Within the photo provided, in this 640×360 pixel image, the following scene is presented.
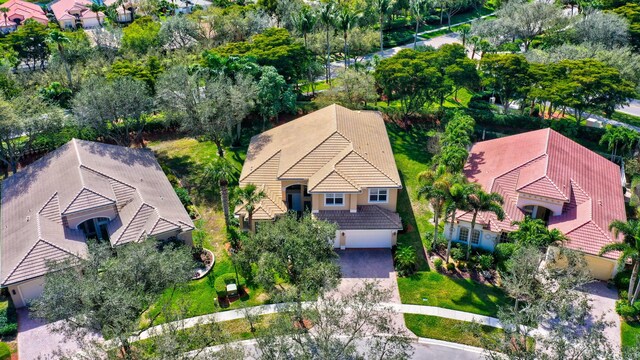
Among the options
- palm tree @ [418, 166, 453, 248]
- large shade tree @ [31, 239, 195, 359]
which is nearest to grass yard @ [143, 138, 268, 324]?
large shade tree @ [31, 239, 195, 359]

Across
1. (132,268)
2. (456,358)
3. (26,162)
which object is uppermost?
(132,268)

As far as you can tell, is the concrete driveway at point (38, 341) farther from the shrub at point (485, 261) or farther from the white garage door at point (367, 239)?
the shrub at point (485, 261)

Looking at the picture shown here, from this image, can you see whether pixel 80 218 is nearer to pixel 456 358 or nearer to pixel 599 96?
pixel 456 358

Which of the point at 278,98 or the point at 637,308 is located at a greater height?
the point at 278,98

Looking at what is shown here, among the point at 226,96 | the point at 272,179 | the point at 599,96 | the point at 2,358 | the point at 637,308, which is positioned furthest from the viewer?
the point at 599,96

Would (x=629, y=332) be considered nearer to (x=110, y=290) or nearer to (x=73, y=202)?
(x=110, y=290)

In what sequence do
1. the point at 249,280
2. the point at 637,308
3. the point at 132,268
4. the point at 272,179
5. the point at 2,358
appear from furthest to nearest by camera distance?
the point at 272,179 → the point at 249,280 → the point at 637,308 → the point at 2,358 → the point at 132,268

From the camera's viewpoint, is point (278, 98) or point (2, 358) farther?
point (278, 98)

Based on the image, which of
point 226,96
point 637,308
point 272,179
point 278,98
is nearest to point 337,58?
point 278,98
